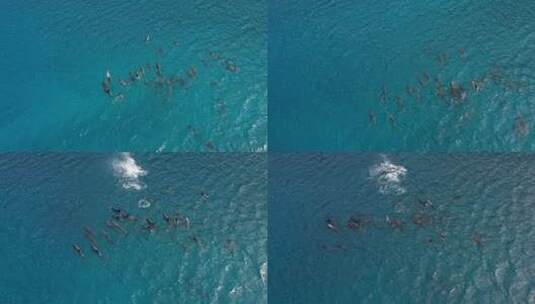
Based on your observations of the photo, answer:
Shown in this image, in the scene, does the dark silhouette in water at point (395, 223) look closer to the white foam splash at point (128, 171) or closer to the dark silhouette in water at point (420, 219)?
the dark silhouette in water at point (420, 219)

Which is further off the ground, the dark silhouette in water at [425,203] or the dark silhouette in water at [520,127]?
the dark silhouette in water at [520,127]

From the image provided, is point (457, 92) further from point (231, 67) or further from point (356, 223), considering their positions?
point (231, 67)

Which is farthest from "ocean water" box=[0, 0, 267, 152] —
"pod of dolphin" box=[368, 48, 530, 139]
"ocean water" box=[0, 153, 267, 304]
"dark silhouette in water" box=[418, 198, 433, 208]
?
"dark silhouette in water" box=[418, 198, 433, 208]

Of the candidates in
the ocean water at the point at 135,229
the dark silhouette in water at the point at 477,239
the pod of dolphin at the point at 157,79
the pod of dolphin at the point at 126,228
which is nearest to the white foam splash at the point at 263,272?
the ocean water at the point at 135,229

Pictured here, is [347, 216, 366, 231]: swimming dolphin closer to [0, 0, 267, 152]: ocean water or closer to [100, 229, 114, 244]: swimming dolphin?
[0, 0, 267, 152]: ocean water

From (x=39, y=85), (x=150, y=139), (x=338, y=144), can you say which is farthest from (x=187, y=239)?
(x=39, y=85)

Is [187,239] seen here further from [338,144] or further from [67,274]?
[338,144]
